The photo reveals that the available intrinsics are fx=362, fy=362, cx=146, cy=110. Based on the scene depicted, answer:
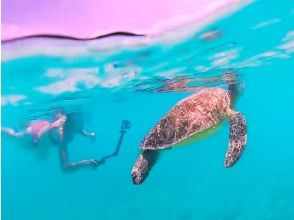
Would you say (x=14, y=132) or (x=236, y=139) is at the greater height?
(x=236, y=139)

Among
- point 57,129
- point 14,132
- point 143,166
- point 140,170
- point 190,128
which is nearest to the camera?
point 140,170

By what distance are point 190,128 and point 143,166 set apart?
187 cm

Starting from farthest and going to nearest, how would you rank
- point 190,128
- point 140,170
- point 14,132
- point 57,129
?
point 14,132 < point 57,129 < point 190,128 < point 140,170

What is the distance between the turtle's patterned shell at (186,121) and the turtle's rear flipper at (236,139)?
586 millimetres

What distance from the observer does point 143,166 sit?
8727 mm

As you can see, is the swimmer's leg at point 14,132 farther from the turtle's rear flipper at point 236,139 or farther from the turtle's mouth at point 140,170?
the turtle's rear flipper at point 236,139

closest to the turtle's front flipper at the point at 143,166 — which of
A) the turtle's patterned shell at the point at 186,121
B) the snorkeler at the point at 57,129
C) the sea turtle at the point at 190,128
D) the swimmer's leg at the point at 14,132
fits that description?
the sea turtle at the point at 190,128

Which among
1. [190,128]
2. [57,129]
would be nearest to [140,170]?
[190,128]

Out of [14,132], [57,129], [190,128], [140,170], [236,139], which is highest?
[190,128]

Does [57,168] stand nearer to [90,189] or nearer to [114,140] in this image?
[114,140]

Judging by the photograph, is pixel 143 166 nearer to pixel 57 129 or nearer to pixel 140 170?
pixel 140 170

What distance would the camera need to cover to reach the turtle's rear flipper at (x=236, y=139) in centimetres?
837

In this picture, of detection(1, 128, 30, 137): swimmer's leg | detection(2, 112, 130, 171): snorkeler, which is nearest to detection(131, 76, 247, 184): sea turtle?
detection(2, 112, 130, 171): snorkeler

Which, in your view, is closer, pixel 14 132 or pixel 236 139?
pixel 236 139
